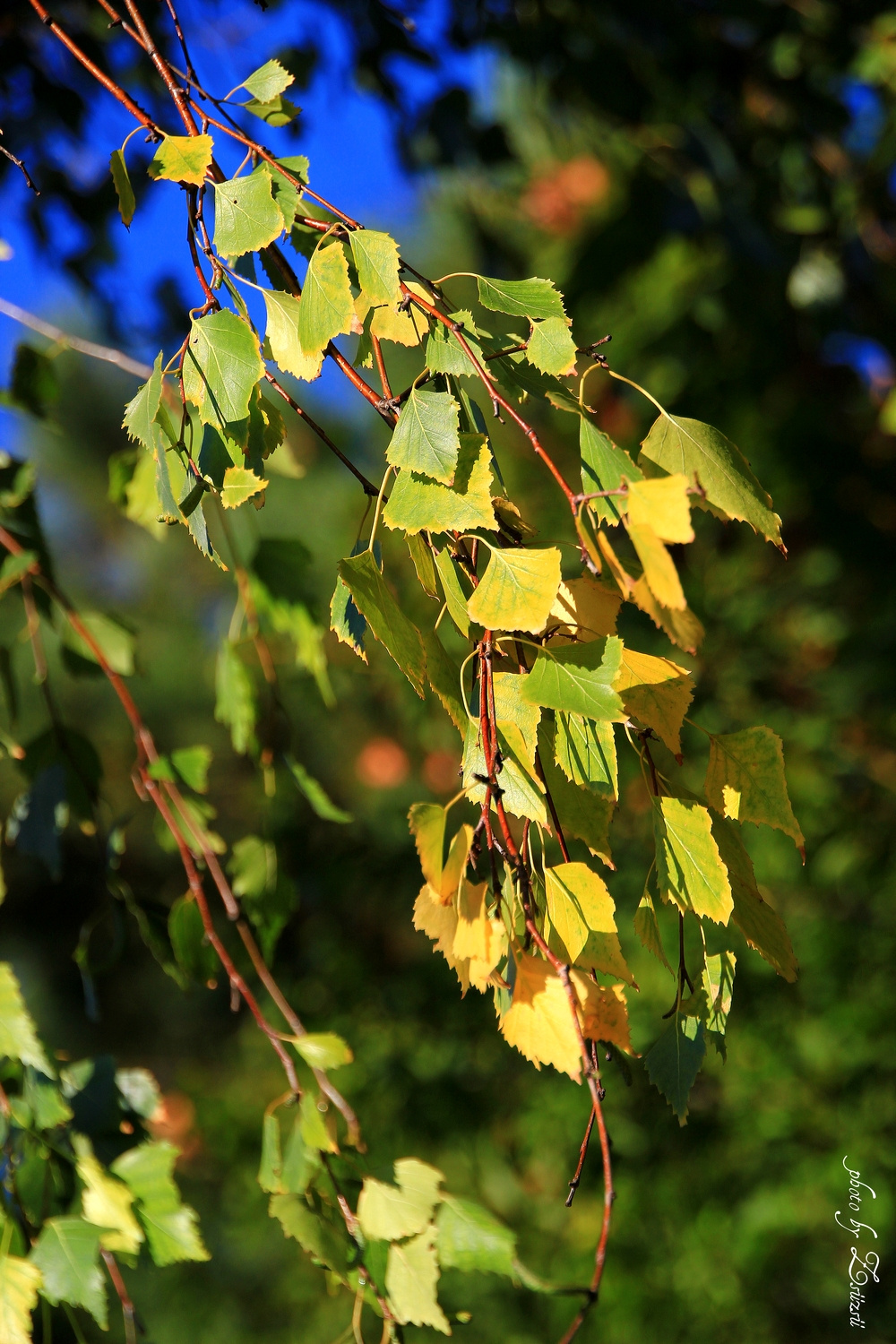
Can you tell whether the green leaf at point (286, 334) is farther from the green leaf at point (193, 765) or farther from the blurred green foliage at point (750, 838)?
the blurred green foliage at point (750, 838)

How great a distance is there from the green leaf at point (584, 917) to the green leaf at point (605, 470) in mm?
115

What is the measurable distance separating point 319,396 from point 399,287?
7.90 feet

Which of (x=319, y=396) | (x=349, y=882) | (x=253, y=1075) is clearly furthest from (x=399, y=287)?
(x=319, y=396)

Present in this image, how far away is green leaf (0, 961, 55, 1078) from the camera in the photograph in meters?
0.49

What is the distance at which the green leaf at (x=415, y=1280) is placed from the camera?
432 millimetres

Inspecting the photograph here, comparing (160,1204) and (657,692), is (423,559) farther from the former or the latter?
(160,1204)

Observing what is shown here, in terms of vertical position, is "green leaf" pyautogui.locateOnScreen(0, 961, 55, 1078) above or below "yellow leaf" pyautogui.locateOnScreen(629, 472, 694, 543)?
below

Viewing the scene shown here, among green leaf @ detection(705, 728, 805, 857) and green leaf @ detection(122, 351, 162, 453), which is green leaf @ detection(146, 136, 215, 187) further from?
green leaf @ detection(705, 728, 805, 857)

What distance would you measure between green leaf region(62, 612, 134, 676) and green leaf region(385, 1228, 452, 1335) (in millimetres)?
410

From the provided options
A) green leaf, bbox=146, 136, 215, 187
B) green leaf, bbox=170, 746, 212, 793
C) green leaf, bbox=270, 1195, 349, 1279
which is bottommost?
green leaf, bbox=270, 1195, 349, 1279

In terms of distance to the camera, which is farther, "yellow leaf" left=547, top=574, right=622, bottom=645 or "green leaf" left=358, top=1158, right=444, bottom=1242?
→ "green leaf" left=358, top=1158, right=444, bottom=1242

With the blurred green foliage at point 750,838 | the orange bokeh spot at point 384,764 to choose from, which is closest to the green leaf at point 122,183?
the blurred green foliage at point 750,838

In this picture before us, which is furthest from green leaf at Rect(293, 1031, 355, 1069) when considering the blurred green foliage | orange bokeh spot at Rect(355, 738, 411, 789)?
orange bokeh spot at Rect(355, 738, 411, 789)

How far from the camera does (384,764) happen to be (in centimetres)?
212
